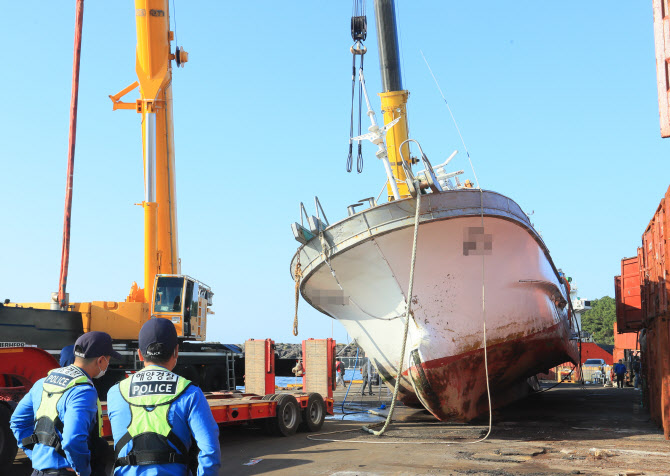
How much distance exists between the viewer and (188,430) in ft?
8.05

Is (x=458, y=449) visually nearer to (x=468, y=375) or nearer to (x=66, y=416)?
(x=468, y=375)

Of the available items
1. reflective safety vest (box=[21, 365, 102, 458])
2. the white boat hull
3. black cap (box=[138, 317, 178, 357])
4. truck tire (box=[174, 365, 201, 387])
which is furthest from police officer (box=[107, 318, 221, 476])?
truck tire (box=[174, 365, 201, 387])

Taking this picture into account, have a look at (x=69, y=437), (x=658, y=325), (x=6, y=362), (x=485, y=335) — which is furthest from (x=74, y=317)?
(x=658, y=325)

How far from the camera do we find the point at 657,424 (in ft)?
34.0

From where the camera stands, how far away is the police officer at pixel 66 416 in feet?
9.27

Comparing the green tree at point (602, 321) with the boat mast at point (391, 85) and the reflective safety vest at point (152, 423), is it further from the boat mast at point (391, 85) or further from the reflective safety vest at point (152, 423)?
Result: the reflective safety vest at point (152, 423)

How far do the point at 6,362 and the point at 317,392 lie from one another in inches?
201

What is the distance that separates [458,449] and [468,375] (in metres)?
1.85

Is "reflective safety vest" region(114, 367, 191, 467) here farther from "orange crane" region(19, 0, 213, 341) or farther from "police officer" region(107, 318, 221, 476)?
"orange crane" region(19, 0, 213, 341)

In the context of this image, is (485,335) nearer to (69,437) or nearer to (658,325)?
(658,325)

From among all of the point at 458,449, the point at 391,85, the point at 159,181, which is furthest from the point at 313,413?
the point at 391,85

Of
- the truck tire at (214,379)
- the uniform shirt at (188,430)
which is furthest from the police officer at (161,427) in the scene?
the truck tire at (214,379)

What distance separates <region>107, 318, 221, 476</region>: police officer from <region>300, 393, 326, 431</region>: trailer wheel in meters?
7.74

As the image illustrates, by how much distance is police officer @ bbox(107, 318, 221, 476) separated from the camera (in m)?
2.39
